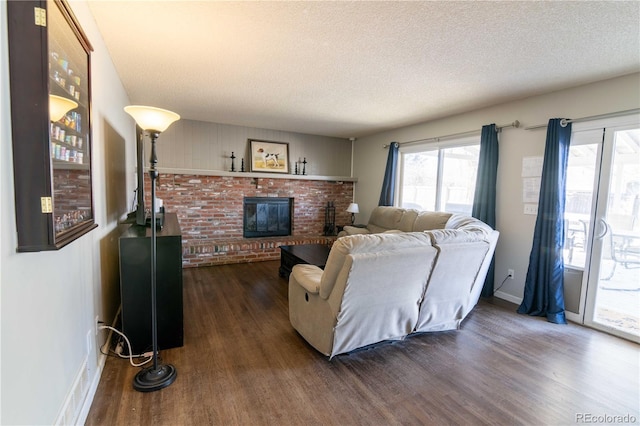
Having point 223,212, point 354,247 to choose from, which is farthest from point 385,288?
point 223,212

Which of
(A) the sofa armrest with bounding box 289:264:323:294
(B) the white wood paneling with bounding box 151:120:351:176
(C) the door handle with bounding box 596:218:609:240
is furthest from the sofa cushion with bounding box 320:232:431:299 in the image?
(B) the white wood paneling with bounding box 151:120:351:176

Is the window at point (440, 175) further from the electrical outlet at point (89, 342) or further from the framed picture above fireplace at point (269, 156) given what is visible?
the electrical outlet at point (89, 342)

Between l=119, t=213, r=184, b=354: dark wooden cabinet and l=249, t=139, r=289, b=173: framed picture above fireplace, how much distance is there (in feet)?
10.8

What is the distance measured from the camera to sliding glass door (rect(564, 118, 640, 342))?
2789mm

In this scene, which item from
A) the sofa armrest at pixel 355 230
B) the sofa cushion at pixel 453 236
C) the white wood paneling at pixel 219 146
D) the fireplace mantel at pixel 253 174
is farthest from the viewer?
the sofa armrest at pixel 355 230

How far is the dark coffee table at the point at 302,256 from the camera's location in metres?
3.65

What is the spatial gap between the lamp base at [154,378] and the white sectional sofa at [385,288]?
3.34ft

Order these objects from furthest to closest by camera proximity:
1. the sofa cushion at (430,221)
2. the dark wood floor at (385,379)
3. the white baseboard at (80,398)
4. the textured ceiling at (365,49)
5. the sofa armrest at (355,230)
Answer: the sofa armrest at (355,230) < the sofa cushion at (430,221) < the textured ceiling at (365,49) < the dark wood floor at (385,379) < the white baseboard at (80,398)

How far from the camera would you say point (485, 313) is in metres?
3.33

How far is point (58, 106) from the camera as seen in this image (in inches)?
48.8

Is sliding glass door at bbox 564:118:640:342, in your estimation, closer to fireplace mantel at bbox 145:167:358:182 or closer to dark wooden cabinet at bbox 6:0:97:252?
fireplace mantel at bbox 145:167:358:182

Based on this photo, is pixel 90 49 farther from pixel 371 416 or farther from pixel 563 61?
pixel 563 61

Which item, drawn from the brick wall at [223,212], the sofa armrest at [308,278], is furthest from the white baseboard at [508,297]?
the brick wall at [223,212]

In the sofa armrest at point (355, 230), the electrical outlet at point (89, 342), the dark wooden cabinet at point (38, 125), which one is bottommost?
the electrical outlet at point (89, 342)
